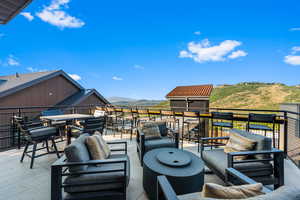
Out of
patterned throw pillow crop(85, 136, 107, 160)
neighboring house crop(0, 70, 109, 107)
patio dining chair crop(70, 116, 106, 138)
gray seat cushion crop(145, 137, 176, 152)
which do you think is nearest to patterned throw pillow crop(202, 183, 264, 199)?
patterned throw pillow crop(85, 136, 107, 160)

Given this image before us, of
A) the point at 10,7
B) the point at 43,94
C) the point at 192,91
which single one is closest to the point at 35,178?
the point at 10,7

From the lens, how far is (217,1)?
24.1 ft

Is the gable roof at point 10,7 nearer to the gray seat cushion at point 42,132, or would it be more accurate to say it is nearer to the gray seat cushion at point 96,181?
the gray seat cushion at point 42,132

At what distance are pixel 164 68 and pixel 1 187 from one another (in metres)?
16.5

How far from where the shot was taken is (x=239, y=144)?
2186mm

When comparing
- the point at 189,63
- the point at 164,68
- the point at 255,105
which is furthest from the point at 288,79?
the point at 164,68

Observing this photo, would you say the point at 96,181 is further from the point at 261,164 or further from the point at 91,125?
the point at 261,164

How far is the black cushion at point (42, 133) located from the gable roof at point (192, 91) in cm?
839

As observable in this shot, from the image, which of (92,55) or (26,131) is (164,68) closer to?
(92,55)

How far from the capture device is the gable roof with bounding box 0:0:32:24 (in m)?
2.48

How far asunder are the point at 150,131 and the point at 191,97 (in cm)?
714

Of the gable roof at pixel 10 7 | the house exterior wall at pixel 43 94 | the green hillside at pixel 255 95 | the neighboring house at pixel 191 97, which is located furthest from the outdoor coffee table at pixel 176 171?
the green hillside at pixel 255 95

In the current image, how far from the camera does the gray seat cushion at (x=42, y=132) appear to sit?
286 centimetres

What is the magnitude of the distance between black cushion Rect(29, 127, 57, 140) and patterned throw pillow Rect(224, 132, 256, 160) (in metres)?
3.57
